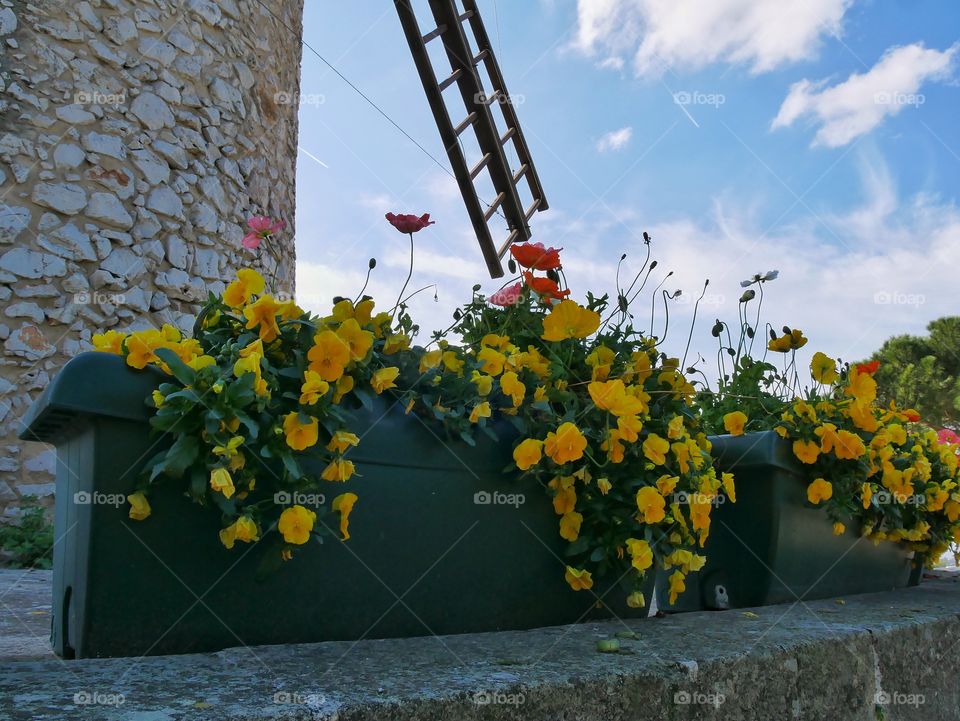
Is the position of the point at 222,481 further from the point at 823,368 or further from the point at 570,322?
the point at 823,368

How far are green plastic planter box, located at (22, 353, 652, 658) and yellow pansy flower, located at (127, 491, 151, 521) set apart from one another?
13 millimetres

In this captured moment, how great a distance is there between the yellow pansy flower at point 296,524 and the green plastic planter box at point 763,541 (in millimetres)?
956

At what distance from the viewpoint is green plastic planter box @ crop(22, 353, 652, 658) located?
0.89 m

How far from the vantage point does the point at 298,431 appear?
938mm

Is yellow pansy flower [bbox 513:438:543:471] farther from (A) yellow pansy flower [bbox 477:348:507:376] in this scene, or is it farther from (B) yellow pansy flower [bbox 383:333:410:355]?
(B) yellow pansy flower [bbox 383:333:410:355]

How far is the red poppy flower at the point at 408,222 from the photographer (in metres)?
1.36

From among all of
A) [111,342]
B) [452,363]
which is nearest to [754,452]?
[452,363]

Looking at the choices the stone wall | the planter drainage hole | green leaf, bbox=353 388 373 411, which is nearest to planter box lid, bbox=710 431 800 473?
the planter drainage hole

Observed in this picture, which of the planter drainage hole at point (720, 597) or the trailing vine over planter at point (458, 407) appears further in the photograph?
the planter drainage hole at point (720, 597)

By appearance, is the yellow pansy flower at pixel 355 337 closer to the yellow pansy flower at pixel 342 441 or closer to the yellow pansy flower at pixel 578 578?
the yellow pansy flower at pixel 342 441

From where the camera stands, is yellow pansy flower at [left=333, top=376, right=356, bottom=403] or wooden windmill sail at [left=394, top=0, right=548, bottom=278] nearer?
yellow pansy flower at [left=333, top=376, right=356, bottom=403]

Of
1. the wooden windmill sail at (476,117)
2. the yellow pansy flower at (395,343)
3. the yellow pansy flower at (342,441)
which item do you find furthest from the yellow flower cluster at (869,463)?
the wooden windmill sail at (476,117)

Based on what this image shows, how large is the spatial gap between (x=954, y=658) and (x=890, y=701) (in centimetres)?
31

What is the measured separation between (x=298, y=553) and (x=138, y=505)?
0.21 m
